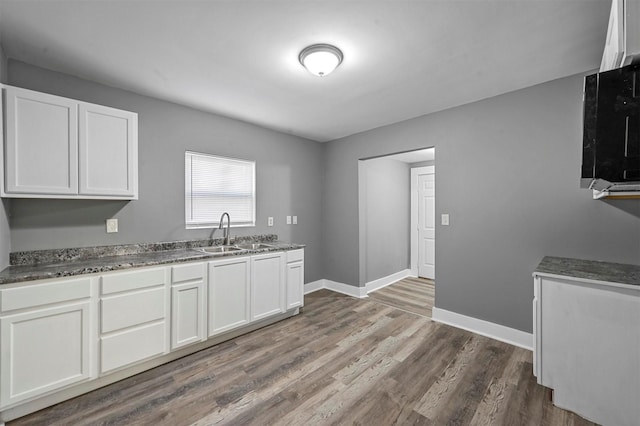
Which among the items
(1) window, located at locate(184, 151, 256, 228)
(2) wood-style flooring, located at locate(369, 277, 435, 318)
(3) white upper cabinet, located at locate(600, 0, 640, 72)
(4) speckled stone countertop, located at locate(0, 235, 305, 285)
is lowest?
(2) wood-style flooring, located at locate(369, 277, 435, 318)

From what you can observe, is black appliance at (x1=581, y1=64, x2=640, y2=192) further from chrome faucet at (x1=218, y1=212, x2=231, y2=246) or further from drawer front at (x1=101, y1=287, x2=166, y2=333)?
chrome faucet at (x1=218, y1=212, x2=231, y2=246)

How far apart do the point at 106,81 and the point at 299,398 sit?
10.3 feet

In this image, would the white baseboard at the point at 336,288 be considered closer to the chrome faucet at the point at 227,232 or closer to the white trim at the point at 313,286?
the white trim at the point at 313,286

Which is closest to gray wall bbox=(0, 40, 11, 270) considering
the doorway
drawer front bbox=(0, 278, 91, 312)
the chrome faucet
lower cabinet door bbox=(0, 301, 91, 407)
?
drawer front bbox=(0, 278, 91, 312)

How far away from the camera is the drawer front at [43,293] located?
166cm

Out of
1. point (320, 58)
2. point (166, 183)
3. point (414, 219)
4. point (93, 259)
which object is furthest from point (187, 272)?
point (414, 219)

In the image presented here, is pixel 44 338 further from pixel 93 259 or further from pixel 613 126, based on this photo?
pixel 613 126

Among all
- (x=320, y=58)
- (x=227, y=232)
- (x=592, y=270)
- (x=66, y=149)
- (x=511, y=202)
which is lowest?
(x=592, y=270)

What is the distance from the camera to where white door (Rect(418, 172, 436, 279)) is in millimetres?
5246

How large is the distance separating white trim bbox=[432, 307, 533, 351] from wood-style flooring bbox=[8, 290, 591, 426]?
105 mm

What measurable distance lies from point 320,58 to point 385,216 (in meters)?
3.35

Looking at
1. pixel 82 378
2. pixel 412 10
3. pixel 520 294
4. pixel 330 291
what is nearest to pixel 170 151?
pixel 82 378

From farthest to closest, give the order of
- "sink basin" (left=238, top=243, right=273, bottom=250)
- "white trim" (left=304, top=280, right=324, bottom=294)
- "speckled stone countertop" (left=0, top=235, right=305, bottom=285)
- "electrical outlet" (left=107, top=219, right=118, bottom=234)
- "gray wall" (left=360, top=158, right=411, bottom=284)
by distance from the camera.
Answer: "gray wall" (left=360, top=158, right=411, bottom=284)
"white trim" (left=304, top=280, right=324, bottom=294)
"sink basin" (left=238, top=243, right=273, bottom=250)
"electrical outlet" (left=107, top=219, right=118, bottom=234)
"speckled stone countertop" (left=0, top=235, right=305, bottom=285)

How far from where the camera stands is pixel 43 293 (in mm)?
1761
